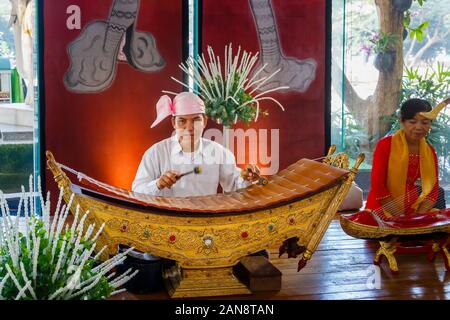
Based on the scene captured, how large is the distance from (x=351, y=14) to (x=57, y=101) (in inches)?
113

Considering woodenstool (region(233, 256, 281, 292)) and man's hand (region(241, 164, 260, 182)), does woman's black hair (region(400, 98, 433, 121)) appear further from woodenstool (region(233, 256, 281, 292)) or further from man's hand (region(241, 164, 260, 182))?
woodenstool (region(233, 256, 281, 292))

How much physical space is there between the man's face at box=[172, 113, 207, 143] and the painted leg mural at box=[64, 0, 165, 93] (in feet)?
4.99

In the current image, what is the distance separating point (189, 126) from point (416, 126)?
4.77 feet

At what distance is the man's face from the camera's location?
4.13 metres

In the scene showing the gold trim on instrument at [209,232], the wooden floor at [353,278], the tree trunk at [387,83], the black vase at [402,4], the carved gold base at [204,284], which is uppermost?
the black vase at [402,4]

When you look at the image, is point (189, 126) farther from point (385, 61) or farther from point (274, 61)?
point (385, 61)

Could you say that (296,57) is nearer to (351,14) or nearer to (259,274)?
(351,14)

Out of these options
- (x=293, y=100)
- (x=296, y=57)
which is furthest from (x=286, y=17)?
(x=293, y=100)

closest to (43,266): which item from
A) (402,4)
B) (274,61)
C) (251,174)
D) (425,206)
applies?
(251,174)

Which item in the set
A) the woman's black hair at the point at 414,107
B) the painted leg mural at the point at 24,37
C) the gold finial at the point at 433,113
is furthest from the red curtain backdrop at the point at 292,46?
the gold finial at the point at 433,113

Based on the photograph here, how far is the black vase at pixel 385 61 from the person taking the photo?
21.5 feet

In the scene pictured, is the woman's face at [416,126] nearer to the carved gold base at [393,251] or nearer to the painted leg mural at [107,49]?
the carved gold base at [393,251]

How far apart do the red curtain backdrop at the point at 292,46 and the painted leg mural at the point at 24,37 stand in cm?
147

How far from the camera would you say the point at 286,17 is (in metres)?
5.92
